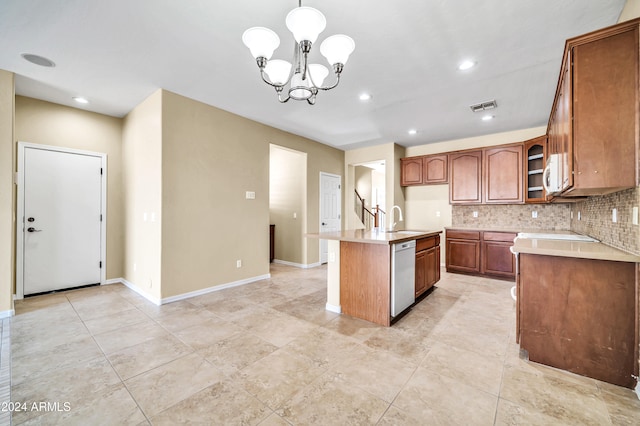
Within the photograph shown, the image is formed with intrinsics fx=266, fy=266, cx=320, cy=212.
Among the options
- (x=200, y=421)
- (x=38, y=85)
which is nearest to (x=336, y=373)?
(x=200, y=421)

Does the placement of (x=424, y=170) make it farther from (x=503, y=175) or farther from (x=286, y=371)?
(x=286, y=371)

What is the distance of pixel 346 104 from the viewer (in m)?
3.91

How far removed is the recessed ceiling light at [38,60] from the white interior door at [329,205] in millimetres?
4418

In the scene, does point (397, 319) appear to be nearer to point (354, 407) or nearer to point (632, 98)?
point (354, 407)

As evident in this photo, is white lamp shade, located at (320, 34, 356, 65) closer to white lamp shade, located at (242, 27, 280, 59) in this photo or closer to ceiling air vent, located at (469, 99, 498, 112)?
white lamp shade, located at (242, 27, 280, 59)

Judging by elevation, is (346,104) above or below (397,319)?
above

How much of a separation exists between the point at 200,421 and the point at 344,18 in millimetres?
2982

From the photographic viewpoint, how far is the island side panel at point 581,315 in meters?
1.79

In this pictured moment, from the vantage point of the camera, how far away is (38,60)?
9.22 feet

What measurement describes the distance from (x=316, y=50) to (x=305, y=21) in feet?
3.36

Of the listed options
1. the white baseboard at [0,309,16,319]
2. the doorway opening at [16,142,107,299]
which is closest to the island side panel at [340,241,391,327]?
the white baseboard at [0,309,16,319]

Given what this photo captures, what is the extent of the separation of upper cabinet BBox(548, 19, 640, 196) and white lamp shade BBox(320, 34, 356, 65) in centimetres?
158

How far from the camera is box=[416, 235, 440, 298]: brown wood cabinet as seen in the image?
11.4ft

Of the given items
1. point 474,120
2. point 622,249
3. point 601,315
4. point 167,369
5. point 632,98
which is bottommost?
point 167,369
